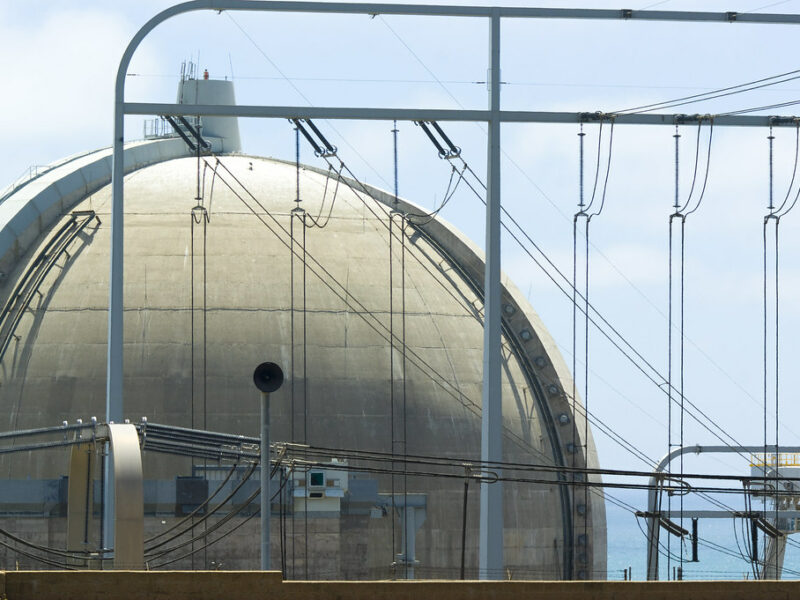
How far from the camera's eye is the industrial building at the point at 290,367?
33.2 metres

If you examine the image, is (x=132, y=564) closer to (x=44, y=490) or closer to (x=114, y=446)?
(x=114, y=446)

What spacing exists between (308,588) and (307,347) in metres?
18.3

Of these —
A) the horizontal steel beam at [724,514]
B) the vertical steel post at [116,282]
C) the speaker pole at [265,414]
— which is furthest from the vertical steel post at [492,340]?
the horizontal steel beam at [724,514]

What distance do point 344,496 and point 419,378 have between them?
474 cm

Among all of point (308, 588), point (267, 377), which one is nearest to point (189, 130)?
point (267, 377)

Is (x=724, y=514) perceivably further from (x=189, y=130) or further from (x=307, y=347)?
(x=189, y=130)

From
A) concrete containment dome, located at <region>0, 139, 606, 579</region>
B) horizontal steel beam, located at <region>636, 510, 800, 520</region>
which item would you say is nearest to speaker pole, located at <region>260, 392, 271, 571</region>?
horizontal steel beam, located at <region>636, 510, 800, 520</region>

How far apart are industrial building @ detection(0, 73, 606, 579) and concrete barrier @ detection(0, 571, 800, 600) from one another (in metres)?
12.9

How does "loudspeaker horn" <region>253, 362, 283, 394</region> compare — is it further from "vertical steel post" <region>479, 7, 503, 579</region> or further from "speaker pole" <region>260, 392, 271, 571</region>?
"vertical steel post" <region>479, 7, 503, 579</region>

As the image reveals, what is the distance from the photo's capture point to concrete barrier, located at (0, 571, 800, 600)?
1786 centimetres

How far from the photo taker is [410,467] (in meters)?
36.6

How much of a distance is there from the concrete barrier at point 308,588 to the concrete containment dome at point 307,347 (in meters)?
14.3

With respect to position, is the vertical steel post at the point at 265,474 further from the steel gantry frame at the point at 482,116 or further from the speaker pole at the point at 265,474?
the steel gantry frame at the point at 482,116

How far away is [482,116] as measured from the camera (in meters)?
26.1
